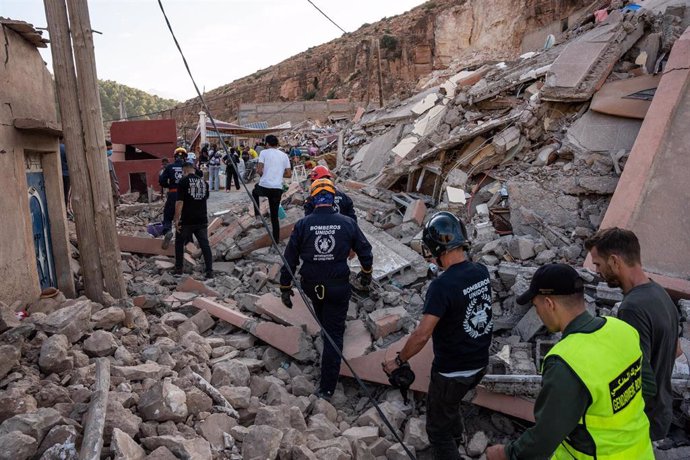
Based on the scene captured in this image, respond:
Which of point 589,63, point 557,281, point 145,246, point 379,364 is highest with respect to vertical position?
point 589,63

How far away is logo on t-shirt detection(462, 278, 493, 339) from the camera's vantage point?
9.05 ft

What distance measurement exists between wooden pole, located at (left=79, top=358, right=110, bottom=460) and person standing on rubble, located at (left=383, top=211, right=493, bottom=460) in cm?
156

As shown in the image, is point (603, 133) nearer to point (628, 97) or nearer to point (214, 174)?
point (628, 97)

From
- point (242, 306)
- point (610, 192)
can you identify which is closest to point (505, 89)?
point (610, 192)

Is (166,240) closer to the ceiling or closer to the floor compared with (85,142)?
closer to the floor

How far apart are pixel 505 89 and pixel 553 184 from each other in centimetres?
328

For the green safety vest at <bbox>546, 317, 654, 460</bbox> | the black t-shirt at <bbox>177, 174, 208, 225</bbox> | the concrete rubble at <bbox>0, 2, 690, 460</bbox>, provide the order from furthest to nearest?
the black t-shirt at <bbox>177, 174, 208, 225</bbox>
the concrete rubble at <bbox>0, 2, 690, 460</bbox>
the green safety vest at <bbox>546, 317, 654, 460</bbox>

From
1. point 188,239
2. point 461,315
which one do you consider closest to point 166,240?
point 188,239

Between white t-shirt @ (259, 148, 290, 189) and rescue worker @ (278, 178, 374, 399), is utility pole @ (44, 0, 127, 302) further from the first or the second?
white t-shirt @ (259, 148, 290, 189)

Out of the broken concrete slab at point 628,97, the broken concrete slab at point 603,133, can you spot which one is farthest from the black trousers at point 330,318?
the broken concrete slab at point 628,97

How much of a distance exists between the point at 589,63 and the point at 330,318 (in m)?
6.06

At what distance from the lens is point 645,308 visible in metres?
2.20

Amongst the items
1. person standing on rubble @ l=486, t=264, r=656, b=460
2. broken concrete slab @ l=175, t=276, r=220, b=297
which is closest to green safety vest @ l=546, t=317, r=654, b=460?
person standing on rubble @ l=486, t=264, r=656, b=460

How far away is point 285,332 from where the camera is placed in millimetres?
4375
